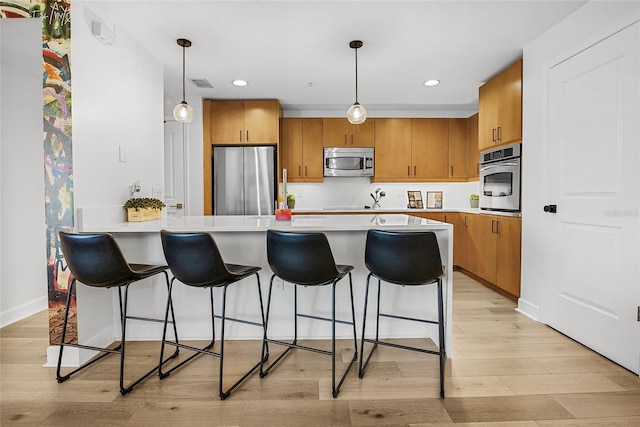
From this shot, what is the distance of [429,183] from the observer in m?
5.86

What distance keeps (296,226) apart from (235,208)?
8.83ft

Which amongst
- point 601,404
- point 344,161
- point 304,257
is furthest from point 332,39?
point 601,404

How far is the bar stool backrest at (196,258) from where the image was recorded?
1946mm

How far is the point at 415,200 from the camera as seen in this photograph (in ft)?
18.8

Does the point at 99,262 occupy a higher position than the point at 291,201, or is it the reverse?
the point at 291,201

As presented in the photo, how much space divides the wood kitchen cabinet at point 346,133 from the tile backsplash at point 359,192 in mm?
589

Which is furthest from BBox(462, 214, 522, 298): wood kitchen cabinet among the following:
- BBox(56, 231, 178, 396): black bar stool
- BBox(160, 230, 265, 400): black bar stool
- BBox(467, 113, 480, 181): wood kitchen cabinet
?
BBox(56, 231, 178, 396): black bar stool

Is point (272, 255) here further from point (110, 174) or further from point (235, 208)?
point (235, 208)

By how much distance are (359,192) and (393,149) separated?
0.85 metres

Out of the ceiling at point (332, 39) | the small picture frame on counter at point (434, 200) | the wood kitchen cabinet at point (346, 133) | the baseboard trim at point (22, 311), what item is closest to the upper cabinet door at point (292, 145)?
the wood kitchen cabinet at point (346, 133)

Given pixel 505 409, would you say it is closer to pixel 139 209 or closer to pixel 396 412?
pixel 396 412

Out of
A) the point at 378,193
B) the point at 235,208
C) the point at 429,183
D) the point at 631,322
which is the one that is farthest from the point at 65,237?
the point at 429,183

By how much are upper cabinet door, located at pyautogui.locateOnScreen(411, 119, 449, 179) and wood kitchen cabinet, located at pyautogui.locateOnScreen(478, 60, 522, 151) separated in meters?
1.37

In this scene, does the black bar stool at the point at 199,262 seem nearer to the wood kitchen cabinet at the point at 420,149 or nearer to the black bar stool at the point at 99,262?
the black bar stool at the point at 99,262
